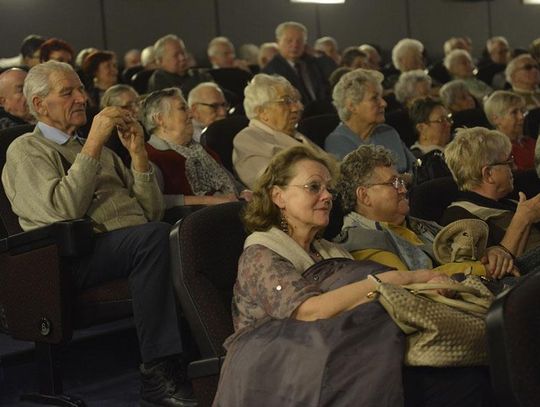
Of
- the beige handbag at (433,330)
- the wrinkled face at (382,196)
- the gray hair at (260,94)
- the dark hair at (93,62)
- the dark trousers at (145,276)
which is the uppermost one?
the dark hair at (93,62)

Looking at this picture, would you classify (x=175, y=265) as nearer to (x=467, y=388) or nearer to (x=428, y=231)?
(x=467, y=388)

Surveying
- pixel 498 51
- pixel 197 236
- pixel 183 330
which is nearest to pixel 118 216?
pixel 183 330

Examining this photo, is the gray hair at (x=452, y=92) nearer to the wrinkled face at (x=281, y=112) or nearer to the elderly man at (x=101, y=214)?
the wrinkled face at (x=281, y=112)

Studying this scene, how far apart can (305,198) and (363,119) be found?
2601 mm

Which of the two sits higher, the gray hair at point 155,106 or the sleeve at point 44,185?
the gray hair at point 155,106

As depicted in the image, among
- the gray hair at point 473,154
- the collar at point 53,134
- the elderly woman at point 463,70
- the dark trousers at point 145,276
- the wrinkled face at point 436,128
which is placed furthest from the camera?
the elderly woman at point 463,70

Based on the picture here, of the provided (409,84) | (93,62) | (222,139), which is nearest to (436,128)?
(222,139)

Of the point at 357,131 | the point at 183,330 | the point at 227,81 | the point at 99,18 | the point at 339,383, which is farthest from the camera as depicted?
the point at 99,18

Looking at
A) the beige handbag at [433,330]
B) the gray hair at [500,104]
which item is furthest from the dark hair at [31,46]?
the beige handbag at [433,330]

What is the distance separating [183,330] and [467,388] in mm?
1409

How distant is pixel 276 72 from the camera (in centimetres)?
816

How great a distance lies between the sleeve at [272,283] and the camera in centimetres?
267

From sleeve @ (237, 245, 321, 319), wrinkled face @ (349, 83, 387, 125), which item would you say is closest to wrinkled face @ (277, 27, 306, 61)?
wrinkled face @ (349, 83, 387, 125)

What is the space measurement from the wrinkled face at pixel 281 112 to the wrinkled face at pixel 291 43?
303 cm
